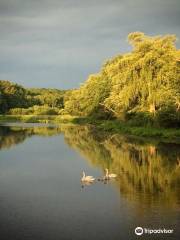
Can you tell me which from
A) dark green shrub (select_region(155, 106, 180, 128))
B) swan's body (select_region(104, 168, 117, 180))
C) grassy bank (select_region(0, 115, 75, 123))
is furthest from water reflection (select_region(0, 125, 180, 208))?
grassy bank (select_region(0, 115, 75, 123))

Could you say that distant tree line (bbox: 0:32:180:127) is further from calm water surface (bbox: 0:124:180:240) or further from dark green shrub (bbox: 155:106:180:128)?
calm water surface (bbox: 0:124:180:240)

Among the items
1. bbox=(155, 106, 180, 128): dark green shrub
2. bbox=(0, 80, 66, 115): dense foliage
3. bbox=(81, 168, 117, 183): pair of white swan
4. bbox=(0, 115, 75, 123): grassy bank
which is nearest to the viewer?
bbox=(81, 168, 117, 183): pair of white swan

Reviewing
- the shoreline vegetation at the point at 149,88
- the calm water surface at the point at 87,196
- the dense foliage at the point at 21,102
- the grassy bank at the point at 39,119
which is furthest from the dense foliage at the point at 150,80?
the dense foliage at the point at 21,102

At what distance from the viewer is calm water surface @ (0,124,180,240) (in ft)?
48.1

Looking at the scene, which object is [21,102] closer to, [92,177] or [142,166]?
[142,166]

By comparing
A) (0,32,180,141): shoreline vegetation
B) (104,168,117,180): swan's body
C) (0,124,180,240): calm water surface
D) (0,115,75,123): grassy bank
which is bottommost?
(0,124,180,240): calm water surface

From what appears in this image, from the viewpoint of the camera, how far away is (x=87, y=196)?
19.8 meters

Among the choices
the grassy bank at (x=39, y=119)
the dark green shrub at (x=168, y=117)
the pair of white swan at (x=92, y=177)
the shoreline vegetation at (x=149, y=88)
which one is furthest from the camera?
the grassy bank at (x=39, y=119)

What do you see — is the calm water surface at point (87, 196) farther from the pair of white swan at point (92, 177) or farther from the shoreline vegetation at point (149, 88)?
the shoreline vegetation at point (149, 88)

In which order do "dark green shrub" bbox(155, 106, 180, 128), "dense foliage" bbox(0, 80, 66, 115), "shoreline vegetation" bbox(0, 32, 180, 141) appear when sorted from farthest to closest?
"dense foliage" bbox(0, 80, 66, 115)
"shoreline vegetation" bbox(0, 32, 180, 141)
"dark green shrub" bbox(155, 106, 180, 128)

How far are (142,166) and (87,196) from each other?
9.29 metres

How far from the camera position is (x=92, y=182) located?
2308 cm

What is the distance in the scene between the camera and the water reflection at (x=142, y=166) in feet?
64.2

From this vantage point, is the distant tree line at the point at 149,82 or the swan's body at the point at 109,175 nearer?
the swan's body at the point at 109,175
